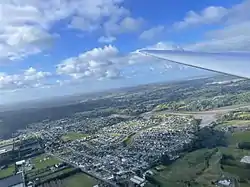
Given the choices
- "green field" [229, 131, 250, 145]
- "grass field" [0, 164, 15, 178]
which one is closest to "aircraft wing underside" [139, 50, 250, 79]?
"green field" [229, 131, 250, 145]

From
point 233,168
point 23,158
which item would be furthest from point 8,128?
point 233,168

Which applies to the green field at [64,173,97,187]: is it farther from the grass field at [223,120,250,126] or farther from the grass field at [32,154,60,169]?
the grass field at [223,120,250,126]

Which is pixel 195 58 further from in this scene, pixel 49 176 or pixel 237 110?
pixel 237 110

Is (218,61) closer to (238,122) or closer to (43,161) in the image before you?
(43,161)

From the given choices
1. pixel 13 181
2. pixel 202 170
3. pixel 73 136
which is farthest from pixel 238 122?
pixel 13 181

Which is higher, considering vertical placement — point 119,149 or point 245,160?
point 245,160

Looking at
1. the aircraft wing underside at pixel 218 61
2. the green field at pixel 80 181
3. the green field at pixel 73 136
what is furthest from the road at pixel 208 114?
the aircraft wing underside at pixel 218 61
